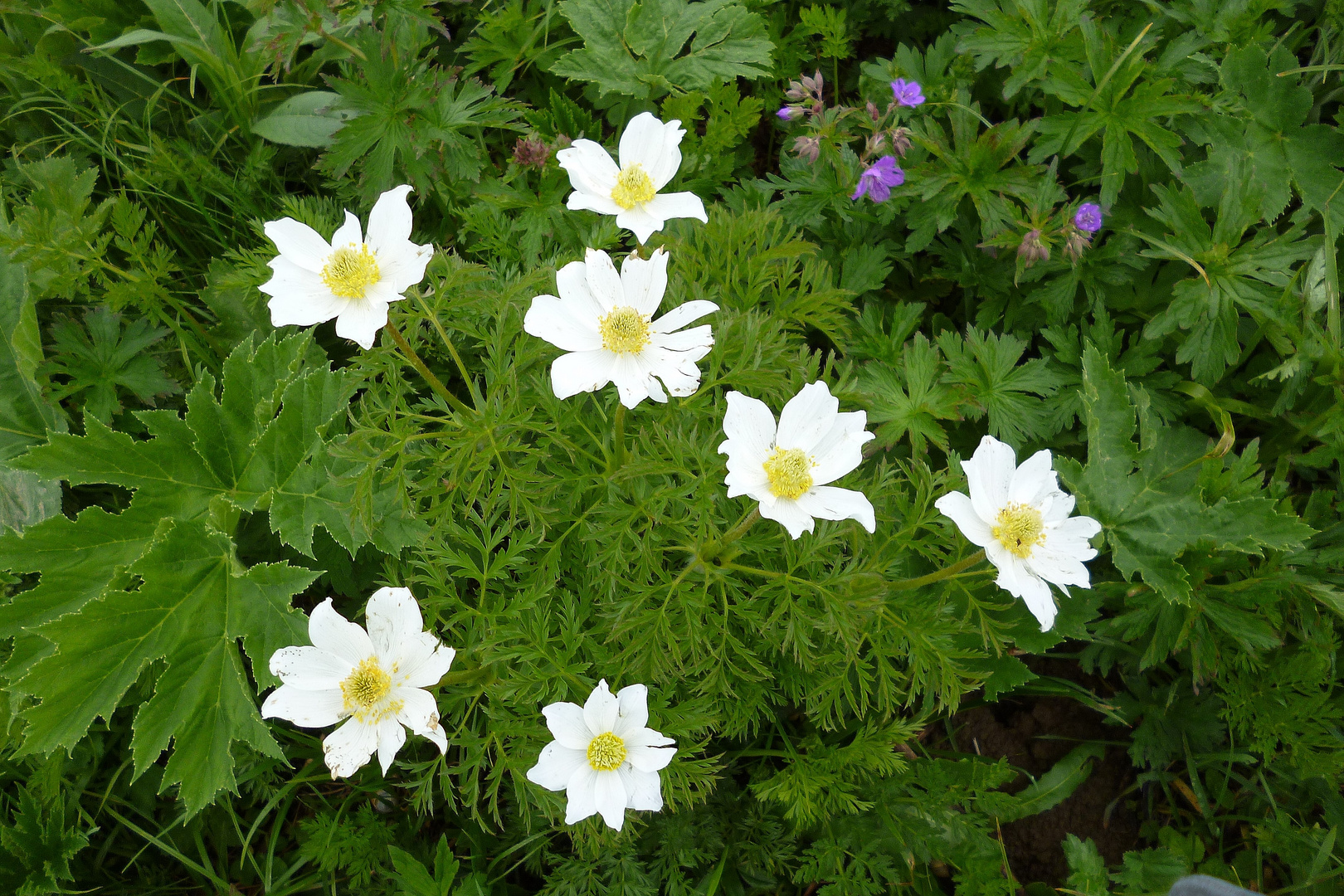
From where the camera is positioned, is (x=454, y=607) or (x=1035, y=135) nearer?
(x=454, y=607)

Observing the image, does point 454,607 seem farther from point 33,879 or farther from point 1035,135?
point 1035,135

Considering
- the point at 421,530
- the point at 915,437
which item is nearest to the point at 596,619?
the point at 421,530

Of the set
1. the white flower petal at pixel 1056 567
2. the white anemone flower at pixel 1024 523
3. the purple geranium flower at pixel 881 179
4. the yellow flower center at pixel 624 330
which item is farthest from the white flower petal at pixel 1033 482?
the purple geranium flower at pixel 881 179

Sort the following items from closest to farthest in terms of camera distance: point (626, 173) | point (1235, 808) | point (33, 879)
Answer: point (626, 173) < point (33, 879) < point (1235, 808)

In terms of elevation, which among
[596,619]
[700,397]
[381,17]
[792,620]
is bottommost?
[596,619]

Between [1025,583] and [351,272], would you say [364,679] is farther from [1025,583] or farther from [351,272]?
[1025,583]

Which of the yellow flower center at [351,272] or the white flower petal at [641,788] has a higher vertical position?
the yellow flower center at [351,272]

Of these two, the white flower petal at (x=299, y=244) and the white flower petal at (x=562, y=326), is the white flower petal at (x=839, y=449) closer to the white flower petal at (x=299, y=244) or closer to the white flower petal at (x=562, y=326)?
the white flower petal at (x=562, y=326)
